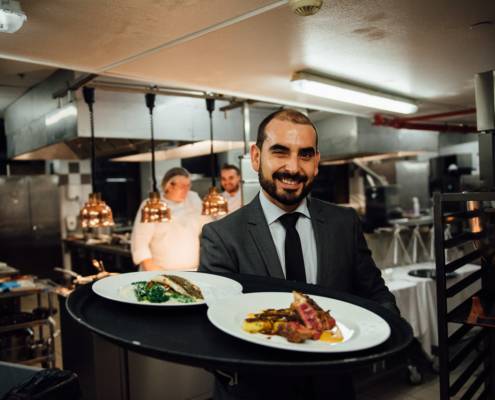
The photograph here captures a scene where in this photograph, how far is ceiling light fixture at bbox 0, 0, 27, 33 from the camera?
181cm

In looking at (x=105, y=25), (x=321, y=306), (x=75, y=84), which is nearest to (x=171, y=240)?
(x=75, y=84)

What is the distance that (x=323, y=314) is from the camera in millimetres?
979

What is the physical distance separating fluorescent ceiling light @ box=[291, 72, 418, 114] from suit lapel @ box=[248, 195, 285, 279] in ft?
6.06

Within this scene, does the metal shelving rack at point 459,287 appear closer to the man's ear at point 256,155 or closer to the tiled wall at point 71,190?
the man's ear at point 256,155

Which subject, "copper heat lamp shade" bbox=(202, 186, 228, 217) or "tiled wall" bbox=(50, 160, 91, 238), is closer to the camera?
"copper heat lamp shade" bbox=(202, 186, 228, 217)

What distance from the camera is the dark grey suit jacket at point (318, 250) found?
1.56 m

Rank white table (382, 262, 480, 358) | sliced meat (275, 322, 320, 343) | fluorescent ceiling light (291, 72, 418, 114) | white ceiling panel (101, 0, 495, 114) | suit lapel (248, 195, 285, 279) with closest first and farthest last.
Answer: sliced meat (275, 322, 320, 343)
suit lapel (248, 195, 285, 279)
white ceiling panel (101, 0, 495, 114)
fluorescent ceiling light (291, 72, 418, 114)
white table (382, 262, 480, 358)

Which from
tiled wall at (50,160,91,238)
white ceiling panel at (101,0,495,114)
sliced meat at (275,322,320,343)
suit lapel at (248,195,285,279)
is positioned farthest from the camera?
tiled wall at (50,160,91,238)

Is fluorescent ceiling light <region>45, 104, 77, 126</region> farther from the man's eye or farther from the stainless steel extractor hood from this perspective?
the man's eye

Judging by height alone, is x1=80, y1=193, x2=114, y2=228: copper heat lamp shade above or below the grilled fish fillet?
above

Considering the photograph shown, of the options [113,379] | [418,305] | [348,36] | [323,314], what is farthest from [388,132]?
[323,314]

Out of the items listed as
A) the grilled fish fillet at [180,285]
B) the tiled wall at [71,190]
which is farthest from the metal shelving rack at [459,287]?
the tiled wall at [71,190]

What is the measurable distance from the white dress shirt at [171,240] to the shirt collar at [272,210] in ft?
9.97

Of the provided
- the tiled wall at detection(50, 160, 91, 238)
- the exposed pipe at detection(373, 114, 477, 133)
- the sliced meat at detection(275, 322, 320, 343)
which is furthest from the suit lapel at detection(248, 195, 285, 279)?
the tiled wall at detection(50, 160, 91, 238)
